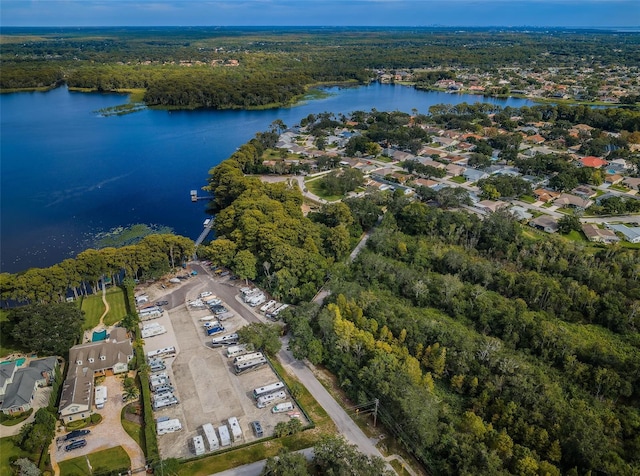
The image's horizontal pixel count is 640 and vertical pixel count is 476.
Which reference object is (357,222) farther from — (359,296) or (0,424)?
(0,424)

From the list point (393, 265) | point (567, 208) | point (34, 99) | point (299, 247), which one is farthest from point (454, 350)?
point (34, 99)

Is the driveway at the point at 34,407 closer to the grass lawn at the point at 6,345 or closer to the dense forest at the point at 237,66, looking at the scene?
the grass lawn at the point at 6,345

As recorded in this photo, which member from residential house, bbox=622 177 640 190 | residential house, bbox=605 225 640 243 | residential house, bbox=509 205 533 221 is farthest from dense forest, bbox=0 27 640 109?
residential house, bbox=605 225 640 243

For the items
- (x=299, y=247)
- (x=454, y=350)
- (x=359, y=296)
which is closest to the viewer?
(x=454, y=350)

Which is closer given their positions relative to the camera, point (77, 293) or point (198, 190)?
point (77, 293)

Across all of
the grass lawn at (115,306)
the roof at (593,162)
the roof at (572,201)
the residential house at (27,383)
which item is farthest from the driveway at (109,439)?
the roof at (593,162)
